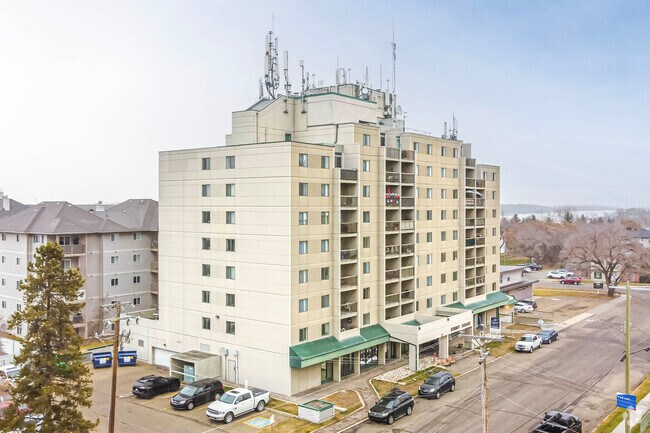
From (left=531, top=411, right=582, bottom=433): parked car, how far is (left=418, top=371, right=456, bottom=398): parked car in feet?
28.8

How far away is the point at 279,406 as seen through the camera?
134 ft

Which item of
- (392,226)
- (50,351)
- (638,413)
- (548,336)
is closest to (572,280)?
(548,336)

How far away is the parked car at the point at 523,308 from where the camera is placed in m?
80.7

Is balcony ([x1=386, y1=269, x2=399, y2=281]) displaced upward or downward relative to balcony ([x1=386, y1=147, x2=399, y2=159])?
downward

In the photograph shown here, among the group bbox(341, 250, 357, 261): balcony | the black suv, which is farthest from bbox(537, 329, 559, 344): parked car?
the black suv

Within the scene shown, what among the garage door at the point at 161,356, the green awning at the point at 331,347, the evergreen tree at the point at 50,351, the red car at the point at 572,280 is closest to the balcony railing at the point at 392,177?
the green awning at the point at 331,347

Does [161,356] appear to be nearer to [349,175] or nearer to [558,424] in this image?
[349,175]

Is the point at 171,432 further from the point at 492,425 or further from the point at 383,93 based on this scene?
the point at 383,93

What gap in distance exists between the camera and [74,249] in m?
66.2

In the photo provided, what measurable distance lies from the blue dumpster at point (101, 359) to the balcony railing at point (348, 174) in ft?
88.4

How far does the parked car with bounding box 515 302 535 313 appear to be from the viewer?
265 feet

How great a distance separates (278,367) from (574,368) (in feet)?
92.0

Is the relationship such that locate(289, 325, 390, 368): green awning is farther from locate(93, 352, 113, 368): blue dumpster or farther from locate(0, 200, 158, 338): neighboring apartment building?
locate(0, 200, 158, 338): neighboring apartment building

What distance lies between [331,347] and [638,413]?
74.0ft
